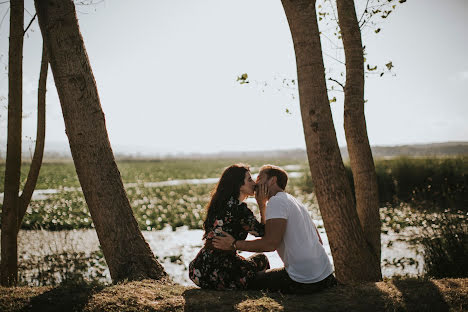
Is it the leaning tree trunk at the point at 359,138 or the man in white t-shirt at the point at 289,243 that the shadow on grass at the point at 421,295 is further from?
the man in white t-shirt at the point at 289,243

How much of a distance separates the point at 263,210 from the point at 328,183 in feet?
2.42

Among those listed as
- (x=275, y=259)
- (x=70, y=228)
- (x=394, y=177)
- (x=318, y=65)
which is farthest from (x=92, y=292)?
(x=394, y=177)

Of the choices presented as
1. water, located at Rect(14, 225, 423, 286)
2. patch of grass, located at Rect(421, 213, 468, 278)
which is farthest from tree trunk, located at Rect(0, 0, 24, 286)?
patch of grass, located at Rect(421, 213, 468, 278)

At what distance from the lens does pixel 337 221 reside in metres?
3.87

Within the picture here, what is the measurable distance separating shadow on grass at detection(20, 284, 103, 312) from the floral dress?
1.06m

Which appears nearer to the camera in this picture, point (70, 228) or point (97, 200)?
point (97, 200)

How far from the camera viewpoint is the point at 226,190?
3.67 m

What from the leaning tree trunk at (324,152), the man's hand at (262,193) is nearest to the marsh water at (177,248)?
the leaning tree trunk at (324,152)

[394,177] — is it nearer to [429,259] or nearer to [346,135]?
[429,259]

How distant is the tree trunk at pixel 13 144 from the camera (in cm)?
495

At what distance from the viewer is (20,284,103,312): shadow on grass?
129 inches

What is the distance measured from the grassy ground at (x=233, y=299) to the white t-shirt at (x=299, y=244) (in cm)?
20

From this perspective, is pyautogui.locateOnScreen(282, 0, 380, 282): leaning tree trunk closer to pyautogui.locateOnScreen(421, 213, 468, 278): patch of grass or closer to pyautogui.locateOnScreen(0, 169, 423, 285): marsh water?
pyautogui.locateOnScreen(421, 213, 468, 278): patch of grass

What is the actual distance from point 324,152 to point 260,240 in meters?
1.16
